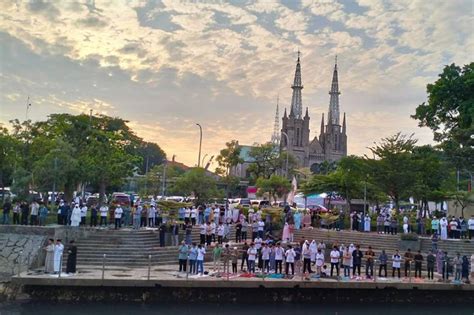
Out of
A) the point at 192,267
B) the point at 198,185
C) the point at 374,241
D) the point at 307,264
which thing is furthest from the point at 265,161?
the point at 192,267

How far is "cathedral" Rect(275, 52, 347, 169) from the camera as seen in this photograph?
11725 cm

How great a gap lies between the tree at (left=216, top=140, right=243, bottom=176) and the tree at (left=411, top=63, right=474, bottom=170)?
30.2m

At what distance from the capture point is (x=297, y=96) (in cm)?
12331

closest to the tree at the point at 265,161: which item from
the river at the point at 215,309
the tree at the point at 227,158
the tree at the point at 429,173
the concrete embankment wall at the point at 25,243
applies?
the tree at the point at 227,158

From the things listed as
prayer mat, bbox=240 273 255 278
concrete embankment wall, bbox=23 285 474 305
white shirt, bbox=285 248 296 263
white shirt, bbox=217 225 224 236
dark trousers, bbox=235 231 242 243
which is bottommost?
concrete embankment wall, bbox=23 285 474 305

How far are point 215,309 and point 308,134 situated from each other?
4067 inches

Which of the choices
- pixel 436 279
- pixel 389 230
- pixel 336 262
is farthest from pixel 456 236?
pixel 336 262

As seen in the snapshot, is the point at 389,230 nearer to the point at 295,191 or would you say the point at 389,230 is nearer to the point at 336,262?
the point at 336,262

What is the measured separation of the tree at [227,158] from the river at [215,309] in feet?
156

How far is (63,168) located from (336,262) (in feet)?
61.9

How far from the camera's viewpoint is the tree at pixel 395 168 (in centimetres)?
3303

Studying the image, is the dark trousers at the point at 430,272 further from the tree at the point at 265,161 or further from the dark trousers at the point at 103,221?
the tree at the point at 265,161

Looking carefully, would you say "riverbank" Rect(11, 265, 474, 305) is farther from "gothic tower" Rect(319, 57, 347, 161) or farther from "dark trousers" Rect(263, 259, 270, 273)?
"gothic tower" Rect(319, 57, 347, 161)

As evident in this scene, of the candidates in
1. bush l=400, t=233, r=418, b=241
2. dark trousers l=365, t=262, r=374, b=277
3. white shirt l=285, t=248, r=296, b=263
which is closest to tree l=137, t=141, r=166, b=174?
bush l=400, t=233, r=418, b=241
